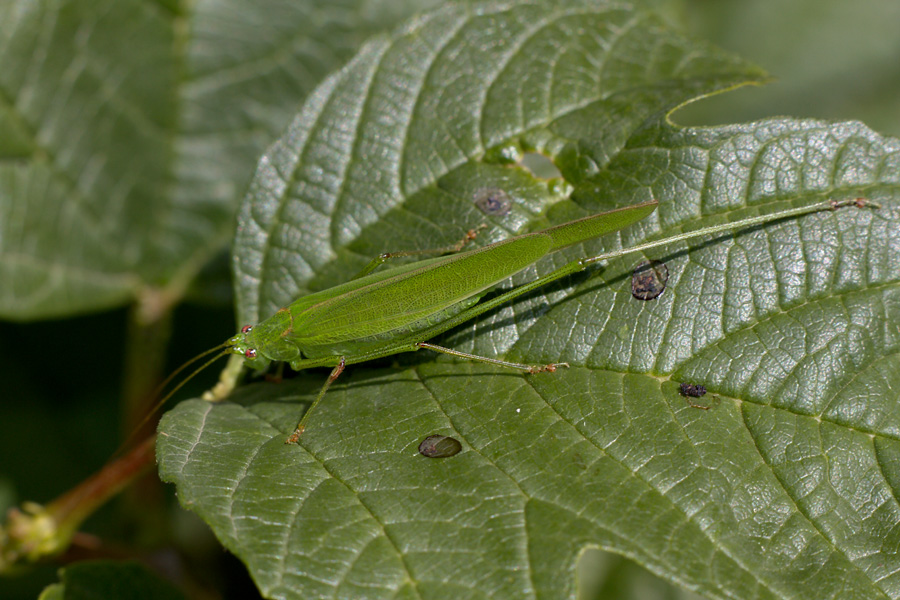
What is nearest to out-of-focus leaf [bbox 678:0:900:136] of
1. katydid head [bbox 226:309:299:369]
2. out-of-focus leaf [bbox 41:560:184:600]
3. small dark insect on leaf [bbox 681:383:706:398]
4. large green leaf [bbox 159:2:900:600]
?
large green leaf [bbox 159:2:900:600]

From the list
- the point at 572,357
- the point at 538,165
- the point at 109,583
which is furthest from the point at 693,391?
the point at 109,583

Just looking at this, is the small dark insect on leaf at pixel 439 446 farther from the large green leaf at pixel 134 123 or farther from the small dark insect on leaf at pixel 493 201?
the large green leaf at pixel 134 123

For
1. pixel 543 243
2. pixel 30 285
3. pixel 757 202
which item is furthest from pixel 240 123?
pixel 757 202

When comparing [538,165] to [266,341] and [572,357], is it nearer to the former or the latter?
[572,357]

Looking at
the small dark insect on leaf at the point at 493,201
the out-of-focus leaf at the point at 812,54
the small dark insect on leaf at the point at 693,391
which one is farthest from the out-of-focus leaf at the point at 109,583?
the out-of-focus leaf at the point at 812,54

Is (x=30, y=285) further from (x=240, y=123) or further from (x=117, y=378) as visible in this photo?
(x=240, y=123)

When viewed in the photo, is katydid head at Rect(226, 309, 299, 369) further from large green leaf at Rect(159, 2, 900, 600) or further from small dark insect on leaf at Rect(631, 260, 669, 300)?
small dark insect on leaf at Rect(631, 260, 669, 300)
